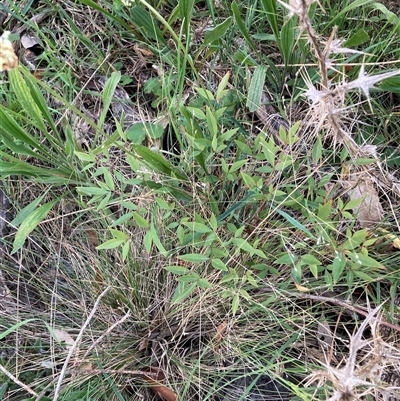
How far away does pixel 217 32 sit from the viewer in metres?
1.22

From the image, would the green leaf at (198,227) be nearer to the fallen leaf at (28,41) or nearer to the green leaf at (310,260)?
the green leaf at (310,260)

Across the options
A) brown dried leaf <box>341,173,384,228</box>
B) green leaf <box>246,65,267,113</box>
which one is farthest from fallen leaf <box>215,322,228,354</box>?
green leaf <box>246,65,267,113</box>

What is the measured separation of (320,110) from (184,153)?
37cm

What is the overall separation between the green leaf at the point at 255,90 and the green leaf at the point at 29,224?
516 mm

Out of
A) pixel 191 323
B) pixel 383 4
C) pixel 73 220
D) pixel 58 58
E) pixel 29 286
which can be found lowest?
pixel 191 323

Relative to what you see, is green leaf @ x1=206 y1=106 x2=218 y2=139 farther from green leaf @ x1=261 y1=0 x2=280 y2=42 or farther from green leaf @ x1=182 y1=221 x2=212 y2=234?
green leaf @ x1=261 y1=0 x2=280 y2=42

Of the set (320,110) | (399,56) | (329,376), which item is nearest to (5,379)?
(329,376)

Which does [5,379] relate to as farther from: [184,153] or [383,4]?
[383,4]

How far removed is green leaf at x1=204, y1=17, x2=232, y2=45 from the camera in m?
1.20

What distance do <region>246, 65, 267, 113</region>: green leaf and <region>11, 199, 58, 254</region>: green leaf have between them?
516mm

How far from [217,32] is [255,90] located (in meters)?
0.17

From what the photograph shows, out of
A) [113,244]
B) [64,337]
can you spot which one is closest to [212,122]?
[113,244]

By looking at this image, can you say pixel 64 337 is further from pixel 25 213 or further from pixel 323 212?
pixel 323 212

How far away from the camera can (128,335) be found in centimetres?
122
